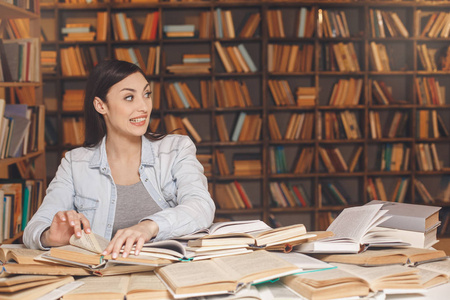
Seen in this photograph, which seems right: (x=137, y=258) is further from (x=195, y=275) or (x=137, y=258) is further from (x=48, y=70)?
(x=48, y=70)

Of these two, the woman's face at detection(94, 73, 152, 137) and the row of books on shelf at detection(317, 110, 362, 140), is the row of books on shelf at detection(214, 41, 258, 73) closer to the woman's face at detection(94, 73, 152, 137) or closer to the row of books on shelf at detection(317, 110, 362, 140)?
the row of books on shelf at detection(317, 110, 362, 140)

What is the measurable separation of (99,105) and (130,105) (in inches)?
6.7

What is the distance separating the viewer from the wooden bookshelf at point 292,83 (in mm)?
4340

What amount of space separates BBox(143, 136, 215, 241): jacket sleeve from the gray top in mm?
112

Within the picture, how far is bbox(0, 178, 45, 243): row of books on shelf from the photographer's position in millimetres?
2643

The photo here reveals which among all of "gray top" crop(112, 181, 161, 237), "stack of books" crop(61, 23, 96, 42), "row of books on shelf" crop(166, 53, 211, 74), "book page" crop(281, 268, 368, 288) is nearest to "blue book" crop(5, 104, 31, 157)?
"gray top" crop(112, 181, 161, 237)

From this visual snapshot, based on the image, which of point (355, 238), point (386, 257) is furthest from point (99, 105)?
point (386, 257)

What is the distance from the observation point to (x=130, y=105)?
1.91 m

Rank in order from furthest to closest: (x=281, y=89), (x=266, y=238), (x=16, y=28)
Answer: (x=281, y=89) → (x=16, y=28) → (x=266, y=238)

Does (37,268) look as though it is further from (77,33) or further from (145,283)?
(77,33)

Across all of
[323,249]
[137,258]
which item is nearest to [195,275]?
[137,258]

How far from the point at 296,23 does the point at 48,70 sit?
7.20ft

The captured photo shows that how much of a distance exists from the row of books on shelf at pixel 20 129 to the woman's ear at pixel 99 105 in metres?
0.64

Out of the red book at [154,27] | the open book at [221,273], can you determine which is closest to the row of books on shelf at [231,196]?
the red book at [154,27]
